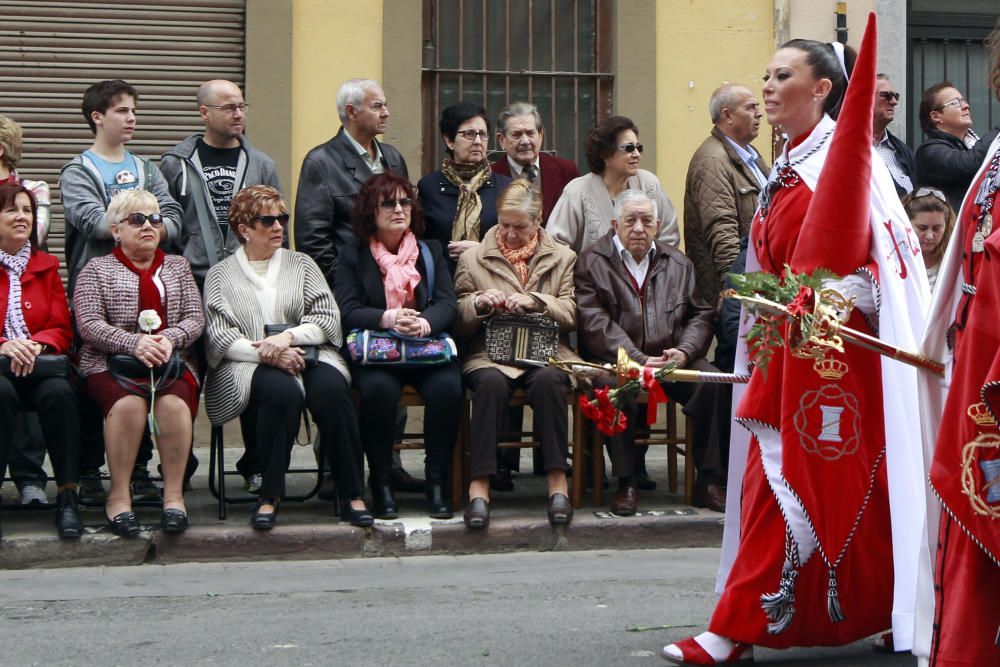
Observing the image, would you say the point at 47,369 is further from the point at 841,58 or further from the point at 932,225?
the point at 932,225

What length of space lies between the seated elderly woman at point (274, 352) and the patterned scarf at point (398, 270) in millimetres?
300

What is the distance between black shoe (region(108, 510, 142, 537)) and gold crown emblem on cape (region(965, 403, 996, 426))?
4.45m

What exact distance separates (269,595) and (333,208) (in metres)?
2.60

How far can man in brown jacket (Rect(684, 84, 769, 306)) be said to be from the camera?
8.97 m

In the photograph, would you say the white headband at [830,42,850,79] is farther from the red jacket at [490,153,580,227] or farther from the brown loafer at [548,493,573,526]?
the red jacket at [490,153,580,227]

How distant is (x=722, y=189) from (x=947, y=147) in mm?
1533

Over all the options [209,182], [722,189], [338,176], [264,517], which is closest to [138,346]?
[264,517]

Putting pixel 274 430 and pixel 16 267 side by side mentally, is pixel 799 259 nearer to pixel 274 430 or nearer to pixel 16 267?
pixel 274 430

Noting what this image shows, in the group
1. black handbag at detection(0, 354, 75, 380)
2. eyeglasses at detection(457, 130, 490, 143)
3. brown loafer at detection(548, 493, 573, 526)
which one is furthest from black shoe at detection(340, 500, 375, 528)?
eyeglasses at detection(457, 130, 490, 143)

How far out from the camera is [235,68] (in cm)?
1059

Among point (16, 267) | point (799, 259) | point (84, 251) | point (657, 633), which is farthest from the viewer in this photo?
point (84, 251)

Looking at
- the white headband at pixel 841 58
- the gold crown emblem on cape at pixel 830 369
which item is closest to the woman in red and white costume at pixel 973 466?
the gold crown emblem on cape at pixel 830 369

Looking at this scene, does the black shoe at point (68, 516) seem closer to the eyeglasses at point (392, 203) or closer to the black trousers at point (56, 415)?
the black trousers at point (56, 415)

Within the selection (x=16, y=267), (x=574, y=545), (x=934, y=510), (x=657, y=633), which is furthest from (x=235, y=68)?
(x=934, y=510)
